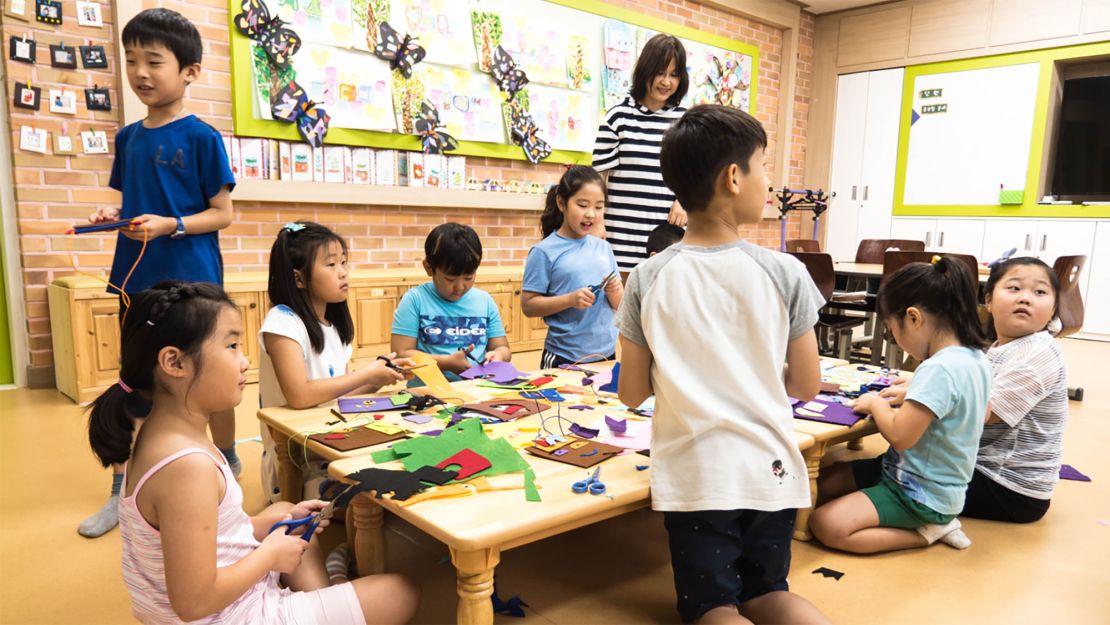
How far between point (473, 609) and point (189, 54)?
64.1 inches

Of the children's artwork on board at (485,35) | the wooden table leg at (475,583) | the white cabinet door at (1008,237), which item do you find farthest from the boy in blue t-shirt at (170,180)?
the white cabinet door at (1008,237)

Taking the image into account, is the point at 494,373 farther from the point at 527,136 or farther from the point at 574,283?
the point at 527,136

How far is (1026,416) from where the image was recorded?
1.99 m

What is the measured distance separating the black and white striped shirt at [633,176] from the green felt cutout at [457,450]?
4.62 ft

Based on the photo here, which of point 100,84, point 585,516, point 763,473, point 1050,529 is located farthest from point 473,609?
point 100,84

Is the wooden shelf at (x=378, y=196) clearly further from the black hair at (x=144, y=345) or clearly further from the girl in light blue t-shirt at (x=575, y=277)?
the black hair at (x=144, y=345)

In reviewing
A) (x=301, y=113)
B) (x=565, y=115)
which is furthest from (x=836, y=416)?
(x=565, y=115)

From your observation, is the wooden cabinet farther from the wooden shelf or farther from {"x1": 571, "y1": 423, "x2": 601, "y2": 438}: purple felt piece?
{"x1": 571, "y1": 423, "x2": 601, "y2": 438}: purple felt piece

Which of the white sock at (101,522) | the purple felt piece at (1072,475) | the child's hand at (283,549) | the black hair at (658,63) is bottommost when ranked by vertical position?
the purple felt piece at (1072,475)

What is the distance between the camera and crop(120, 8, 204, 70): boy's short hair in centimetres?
181

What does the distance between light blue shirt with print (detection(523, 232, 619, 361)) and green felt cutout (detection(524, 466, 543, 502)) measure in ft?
3.69

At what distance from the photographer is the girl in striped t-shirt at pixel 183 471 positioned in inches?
39.6

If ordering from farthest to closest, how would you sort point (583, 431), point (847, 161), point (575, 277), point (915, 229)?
point (847, 161)
point (915, 229)
point (575, 277)
point (583, 431)

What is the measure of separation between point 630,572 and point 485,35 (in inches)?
156
